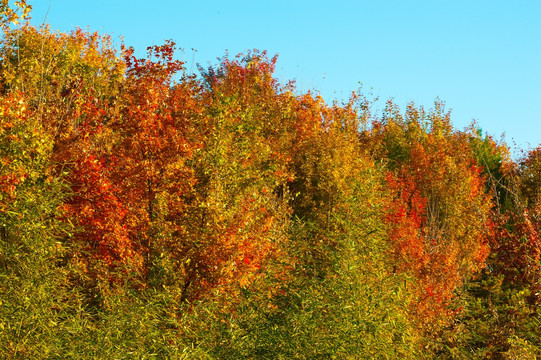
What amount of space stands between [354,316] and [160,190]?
814 centimetres

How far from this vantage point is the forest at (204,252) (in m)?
12.4

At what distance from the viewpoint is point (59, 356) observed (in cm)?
1148

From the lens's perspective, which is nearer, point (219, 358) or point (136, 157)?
point (219, 358)

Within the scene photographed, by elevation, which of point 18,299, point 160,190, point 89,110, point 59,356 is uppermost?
point 89,110

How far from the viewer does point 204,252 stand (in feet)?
57.7

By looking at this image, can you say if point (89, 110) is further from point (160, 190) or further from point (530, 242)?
point (530, 242)

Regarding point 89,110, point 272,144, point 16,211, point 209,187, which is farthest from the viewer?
point 272,144

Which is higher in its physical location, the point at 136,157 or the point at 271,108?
the point at 271,108

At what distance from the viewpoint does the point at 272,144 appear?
3350 cm

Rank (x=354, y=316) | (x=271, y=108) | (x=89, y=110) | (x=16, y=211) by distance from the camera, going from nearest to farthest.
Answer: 1. (x=354, y=316)
2. (x=16, y=211)
3. (x=89, y=110)
4. (x=271, y=108)

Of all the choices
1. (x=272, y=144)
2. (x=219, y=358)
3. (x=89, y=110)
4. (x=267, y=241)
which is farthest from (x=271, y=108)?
(x=219, y=358)

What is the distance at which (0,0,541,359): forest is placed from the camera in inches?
Answer: 490

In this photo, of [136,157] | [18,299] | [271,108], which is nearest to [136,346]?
[18,299]

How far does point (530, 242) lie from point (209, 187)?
29.1ft
